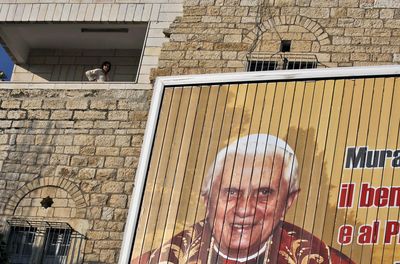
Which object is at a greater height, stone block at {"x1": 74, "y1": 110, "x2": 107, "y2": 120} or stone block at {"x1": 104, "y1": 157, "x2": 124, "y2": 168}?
stone block at {"x1": 74, "y1": 110, "x2": 107, "y2": 120}

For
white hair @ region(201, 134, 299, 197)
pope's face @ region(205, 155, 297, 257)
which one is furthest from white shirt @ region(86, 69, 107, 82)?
pope's face @ region(205, 155, 297, 257)

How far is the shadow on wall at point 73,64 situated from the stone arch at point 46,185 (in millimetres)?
2707

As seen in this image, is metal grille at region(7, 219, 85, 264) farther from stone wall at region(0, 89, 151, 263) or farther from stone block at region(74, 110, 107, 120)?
stone block at region(74, 110, 107, 120)

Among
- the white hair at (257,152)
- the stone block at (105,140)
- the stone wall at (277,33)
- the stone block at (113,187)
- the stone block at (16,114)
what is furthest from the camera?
the stone block at (16,114)

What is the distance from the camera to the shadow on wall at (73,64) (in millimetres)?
16703

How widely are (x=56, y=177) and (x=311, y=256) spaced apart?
4.54m

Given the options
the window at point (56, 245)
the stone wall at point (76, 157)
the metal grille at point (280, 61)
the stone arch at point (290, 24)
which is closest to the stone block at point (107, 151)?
the stone wall at point (76, 157)

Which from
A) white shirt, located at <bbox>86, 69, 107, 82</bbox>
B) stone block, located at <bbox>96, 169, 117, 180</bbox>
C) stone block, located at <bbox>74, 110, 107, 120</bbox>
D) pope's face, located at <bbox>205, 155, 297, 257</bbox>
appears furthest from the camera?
white shirt, located at <bbox>86, 69, 107, 82</bbox>

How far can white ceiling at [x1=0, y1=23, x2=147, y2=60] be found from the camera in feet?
53.8

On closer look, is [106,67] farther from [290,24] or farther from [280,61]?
[290,24]

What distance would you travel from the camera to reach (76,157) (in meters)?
14.7

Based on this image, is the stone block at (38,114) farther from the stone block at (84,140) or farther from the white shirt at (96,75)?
the white shirt at (96,75)

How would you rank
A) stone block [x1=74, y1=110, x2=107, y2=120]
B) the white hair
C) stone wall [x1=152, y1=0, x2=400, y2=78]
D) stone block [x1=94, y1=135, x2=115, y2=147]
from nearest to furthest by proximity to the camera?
the white hair → stone wall [x1=152, y1=0, x2=400, y2=78] → stone block [x1=94, y1=135, x2=115, y2=147] → stone block [x1=74, y1=110, x2=107, y2=120]

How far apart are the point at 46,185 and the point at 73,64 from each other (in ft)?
10.4
